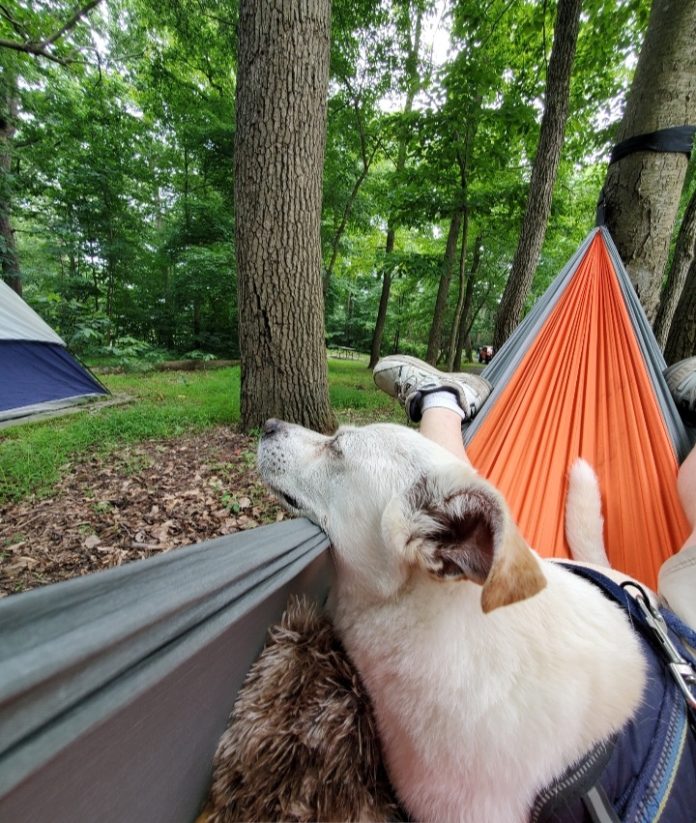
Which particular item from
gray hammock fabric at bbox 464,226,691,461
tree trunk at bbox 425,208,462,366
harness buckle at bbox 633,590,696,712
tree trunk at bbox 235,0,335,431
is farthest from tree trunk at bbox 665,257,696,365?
tree trunk at bbox 425,208,462,366

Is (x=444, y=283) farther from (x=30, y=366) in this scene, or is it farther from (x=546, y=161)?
(x=30, y=366)

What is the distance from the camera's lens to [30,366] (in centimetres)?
419

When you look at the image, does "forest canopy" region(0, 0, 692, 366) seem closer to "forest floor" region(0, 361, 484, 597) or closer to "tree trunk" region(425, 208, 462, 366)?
"tree trunk" region(425, 208, 462, 366)

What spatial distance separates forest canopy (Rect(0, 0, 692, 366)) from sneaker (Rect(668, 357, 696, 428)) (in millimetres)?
4202

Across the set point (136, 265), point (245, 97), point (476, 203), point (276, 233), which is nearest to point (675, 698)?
point (276, 233)

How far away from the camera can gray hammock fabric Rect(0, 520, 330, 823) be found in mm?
396

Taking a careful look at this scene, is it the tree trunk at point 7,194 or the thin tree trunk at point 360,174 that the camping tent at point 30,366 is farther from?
the thin tree trunk at point 360,174

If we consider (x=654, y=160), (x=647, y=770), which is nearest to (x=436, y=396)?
(x=647, y=770)

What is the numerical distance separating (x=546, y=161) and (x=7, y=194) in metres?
9.00

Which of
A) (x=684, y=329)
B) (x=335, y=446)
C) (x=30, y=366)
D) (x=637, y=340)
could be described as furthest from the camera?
(x=30, y=366)

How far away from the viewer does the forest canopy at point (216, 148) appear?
463cm

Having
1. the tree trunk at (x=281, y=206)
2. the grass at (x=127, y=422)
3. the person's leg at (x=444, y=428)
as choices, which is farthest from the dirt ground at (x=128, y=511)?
the person's leg at (x=444, y=428)

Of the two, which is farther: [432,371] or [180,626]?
[432,371]

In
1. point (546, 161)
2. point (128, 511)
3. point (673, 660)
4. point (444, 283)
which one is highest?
point (546, 161)
